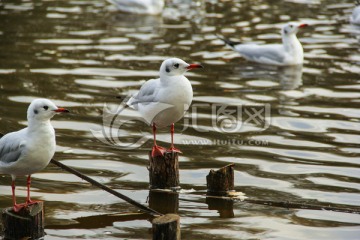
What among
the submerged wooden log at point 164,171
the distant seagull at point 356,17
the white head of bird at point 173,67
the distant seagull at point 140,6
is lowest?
the submerged wooden log at point 164,171

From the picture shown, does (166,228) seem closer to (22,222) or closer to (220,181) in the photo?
(22,222)

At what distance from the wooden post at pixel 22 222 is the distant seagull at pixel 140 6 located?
15.1 meters

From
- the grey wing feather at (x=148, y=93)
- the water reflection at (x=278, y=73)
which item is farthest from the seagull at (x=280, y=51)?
the grey wing feather at (x=148, y=93)

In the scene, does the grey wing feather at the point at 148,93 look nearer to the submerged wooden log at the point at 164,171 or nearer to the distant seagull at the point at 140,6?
the submerged wooden log at the point at 164,171

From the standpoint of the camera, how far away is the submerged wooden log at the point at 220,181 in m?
8.98

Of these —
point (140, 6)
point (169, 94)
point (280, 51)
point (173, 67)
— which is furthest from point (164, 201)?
point (140, 6)

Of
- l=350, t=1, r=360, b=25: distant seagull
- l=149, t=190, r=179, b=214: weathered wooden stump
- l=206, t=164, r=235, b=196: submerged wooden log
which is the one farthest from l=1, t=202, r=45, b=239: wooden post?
l=350, t=1, r=360, b=25: distant seagull

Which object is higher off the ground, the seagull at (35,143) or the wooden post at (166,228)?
the seagull at (35,143)

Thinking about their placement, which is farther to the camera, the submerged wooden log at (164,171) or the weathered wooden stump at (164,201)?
the submerged wooden log at (164,171)

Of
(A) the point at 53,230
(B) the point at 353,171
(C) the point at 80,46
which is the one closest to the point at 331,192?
(B) the point at 353,171

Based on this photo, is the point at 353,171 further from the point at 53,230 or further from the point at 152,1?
the point at 152,1

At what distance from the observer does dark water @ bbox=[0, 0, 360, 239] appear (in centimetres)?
867

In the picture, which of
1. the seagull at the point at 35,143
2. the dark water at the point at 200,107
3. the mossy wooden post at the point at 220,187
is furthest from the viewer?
the mossy wooden post at the point at 220,187

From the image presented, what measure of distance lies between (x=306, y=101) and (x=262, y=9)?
364 inches
